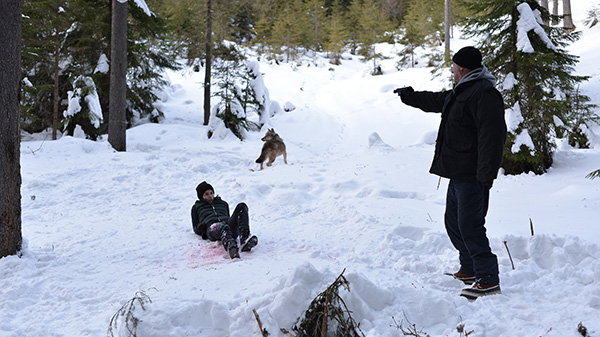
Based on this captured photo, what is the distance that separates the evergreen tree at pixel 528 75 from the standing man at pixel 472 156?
17.2 ft

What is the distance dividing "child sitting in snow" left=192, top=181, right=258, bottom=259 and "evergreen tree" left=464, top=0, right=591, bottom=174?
596cm

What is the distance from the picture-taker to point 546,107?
307 inches

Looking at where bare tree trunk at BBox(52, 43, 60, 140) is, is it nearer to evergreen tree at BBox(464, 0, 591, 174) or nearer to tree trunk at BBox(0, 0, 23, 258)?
tree trunk at BBox(0, 0, 23, 258)

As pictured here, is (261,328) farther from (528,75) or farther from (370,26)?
(370,26)

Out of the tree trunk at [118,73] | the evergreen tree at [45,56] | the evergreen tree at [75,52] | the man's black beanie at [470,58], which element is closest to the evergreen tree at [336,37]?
the evergreen tree at [75,52]

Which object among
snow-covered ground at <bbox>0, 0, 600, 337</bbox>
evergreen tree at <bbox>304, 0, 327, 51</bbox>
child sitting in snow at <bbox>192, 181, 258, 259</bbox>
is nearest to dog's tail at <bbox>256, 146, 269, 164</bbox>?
snow-covered ground at <bbox>0, 0, 600, 337</bbox>

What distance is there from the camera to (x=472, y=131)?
10.7ft

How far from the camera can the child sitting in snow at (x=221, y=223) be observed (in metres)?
4.52

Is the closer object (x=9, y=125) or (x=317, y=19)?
(x=9, y=125)

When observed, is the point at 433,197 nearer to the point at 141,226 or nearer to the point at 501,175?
the point at 501,175

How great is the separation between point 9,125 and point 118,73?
7650 mm

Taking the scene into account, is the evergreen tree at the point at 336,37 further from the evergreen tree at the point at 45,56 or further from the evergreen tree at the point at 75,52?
the evergreen tree at the point at 45,56

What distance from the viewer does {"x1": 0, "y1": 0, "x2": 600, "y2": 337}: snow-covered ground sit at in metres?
2.76

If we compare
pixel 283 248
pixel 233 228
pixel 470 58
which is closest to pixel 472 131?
pixel 470 58
